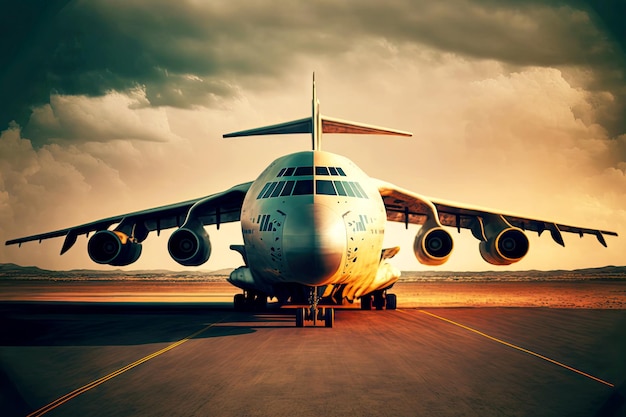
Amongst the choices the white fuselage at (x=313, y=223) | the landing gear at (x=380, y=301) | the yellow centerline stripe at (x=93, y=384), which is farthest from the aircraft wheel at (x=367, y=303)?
the yellow centerline stripe at (x=93, y=384)

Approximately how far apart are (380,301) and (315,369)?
40.4 feet

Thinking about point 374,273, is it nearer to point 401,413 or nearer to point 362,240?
point 362,240

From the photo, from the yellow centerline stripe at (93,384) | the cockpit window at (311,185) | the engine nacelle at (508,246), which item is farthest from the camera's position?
the engine nacelle at (508,246)

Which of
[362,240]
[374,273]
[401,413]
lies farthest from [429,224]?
[401,413]

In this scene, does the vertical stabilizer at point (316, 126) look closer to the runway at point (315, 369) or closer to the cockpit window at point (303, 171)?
the cockpit window at point (303, 171)

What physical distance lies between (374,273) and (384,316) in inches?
77.4

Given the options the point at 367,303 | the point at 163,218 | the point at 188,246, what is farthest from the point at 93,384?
the point at 163,218

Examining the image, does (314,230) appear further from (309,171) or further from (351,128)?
(351,128)

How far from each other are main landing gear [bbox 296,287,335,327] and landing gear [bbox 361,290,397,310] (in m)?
5.66

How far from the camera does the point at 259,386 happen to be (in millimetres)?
7875

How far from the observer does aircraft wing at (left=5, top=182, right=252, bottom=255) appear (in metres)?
20.3

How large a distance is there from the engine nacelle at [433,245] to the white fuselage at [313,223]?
279 centimetres

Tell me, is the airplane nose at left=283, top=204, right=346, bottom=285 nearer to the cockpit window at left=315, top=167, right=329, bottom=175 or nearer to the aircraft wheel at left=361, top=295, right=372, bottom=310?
the cockpit window at left=315, top=167, right=329, bottom=175

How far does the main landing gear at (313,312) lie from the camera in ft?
49.1
